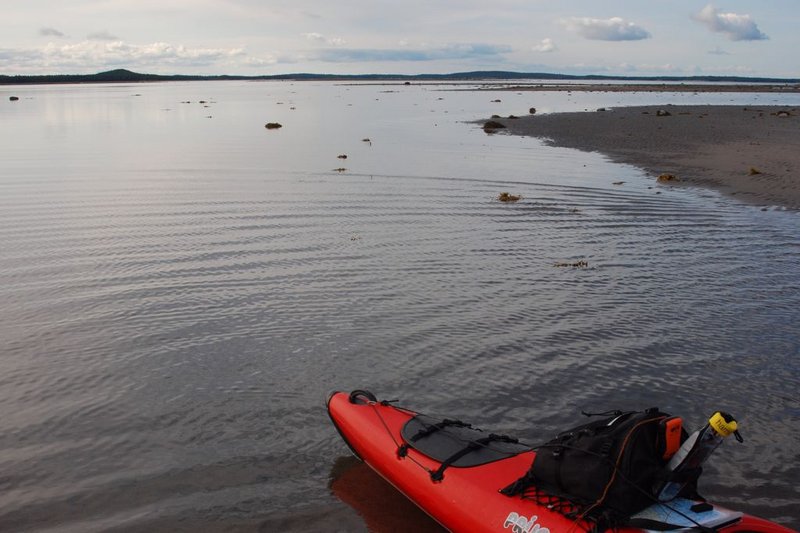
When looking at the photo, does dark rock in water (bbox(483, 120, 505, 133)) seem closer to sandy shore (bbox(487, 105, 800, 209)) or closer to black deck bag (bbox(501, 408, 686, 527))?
sandy shore (bbox(487, 105, 800, 209))

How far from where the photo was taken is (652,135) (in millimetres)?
34156

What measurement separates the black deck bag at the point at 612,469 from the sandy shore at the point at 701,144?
14.9 meters

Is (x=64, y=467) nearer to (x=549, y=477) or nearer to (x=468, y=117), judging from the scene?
(x=549, y=477)

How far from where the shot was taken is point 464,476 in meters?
5.39

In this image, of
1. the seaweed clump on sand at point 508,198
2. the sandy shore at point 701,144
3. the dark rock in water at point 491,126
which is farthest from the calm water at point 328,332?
the dark rock in water at point 491,126

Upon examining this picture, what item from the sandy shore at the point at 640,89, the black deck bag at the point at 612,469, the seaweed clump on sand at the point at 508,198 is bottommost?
the black deck bag at the point at 612,469

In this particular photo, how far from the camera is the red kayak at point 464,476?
4527mm

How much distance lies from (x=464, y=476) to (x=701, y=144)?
93.4 feet

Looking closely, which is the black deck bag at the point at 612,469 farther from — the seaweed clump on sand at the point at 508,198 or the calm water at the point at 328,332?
the seaweed clump on sand at the point at 508,198

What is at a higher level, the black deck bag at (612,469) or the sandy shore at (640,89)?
the sandy shore at (640,89)

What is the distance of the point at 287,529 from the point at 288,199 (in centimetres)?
1301

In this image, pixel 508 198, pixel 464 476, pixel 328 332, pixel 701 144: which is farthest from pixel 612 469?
pixel 701 144

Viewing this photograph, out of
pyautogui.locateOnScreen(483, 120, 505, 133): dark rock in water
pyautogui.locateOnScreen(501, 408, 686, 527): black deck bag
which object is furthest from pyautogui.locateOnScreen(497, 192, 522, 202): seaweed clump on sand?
pyautogui.locateOnScreen(483, 120, 505, 133): dark rock in water

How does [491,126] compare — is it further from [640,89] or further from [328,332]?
[640,89]
